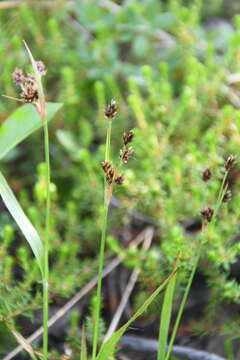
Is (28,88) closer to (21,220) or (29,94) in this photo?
(29,94)

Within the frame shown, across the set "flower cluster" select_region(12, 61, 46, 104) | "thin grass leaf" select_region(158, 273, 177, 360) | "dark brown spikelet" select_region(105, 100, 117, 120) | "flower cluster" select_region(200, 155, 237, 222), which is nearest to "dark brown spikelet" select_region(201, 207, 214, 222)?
"flower cluster" select_region(200, 155, 237, 222)

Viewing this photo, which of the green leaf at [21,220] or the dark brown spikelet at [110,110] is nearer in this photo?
the dark brown spikelet at [110,110]

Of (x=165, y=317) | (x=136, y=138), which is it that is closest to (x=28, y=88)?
(x=165, y=317)

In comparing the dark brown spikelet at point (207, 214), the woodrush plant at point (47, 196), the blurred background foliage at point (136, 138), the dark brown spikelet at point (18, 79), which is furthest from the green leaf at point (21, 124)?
the dark brown spikelet at point (207, 214)

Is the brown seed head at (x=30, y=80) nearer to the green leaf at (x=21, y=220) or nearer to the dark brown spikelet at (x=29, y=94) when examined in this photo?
the dark brown spikelet at (x=29, y=94)

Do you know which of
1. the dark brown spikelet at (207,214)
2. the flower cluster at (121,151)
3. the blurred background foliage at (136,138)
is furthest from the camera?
the blurred background foliage at (136,138)

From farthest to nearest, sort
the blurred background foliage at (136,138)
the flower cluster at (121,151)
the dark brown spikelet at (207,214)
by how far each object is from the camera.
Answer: the blurred background foliage at (136,138)
the dark brown spikelet at (207,214)
the flower cluster at (121,151)

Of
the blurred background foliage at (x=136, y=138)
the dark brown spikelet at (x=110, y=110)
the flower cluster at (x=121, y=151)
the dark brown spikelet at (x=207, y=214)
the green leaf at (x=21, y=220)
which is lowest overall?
the blurred background foliage at (x=136, y=138)

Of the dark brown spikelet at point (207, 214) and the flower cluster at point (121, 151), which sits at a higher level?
the flower cluster at point (121, 151)
